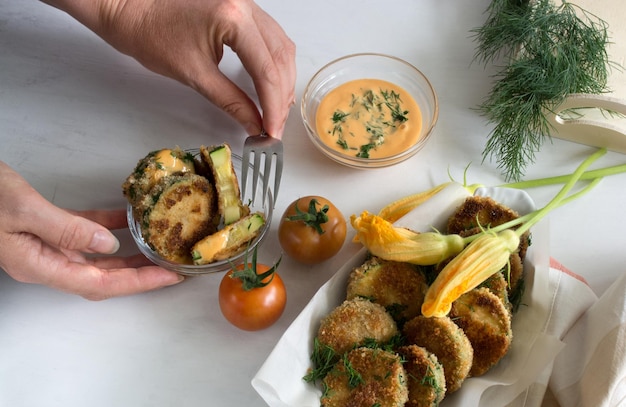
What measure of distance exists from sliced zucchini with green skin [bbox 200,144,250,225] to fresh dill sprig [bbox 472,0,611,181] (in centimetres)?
94

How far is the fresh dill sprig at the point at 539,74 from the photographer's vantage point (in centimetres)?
210

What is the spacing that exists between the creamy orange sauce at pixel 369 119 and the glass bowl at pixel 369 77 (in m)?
0.03

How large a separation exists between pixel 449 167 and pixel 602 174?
0.53m

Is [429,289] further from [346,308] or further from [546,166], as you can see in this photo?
[546,166]

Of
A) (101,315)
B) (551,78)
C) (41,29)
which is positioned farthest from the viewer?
(41,29)

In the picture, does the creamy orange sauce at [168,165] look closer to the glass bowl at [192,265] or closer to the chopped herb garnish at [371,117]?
the glass bowl at [192,265]

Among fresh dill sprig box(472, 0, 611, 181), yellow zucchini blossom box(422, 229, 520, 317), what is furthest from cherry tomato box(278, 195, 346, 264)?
fresh dill sprig box(472, 0, 611, 181)

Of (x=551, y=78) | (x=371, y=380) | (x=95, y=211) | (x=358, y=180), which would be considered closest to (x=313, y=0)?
(x=358, y=180)

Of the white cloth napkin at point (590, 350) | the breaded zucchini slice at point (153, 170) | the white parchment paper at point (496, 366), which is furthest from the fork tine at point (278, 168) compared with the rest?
the white cloth napkin at point (590, 350)

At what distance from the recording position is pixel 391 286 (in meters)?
1.76

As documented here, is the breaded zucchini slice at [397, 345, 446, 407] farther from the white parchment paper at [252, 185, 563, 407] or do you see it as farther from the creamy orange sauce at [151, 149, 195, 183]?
the creamy orange sauce at [151, 149, 195, 183]

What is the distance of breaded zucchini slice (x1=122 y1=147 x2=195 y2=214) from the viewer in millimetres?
1889

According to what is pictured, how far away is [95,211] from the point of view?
6.68 feet

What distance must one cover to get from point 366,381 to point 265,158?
0.83m
